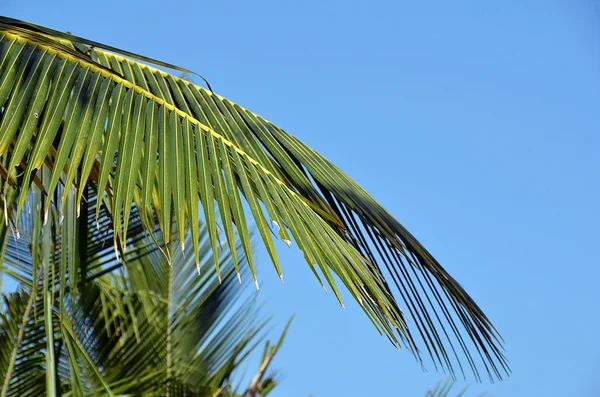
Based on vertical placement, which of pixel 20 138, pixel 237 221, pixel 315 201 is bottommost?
pixel 20 138

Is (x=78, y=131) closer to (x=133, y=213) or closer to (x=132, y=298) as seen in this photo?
(x=133, y=213)

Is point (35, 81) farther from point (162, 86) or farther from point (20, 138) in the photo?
point (162, 86)

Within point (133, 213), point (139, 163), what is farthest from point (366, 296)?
point (133, 213)

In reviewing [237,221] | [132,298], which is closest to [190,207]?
[237,221]

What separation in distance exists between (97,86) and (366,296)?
1.97 feet

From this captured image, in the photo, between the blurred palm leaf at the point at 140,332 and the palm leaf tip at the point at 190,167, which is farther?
the blurred palm leaf at the point at 140,332

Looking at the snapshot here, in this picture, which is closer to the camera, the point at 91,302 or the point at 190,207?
the point at 190,207

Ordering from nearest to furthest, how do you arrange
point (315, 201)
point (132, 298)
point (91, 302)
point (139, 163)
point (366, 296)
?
point (366, 296), point (139, 163), point (315, 201), point (91, 302), point (132, 298)

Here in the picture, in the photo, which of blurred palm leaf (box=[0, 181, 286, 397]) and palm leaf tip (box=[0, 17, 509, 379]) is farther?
blurred palm leaf (box=[0, 181, 286, 397])

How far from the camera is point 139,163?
4.18 ft

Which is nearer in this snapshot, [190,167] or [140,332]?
[190,167]

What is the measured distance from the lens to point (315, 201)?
1.43 m

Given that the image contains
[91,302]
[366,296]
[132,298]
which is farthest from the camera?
[132,298]

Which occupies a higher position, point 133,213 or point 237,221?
point 133,213
